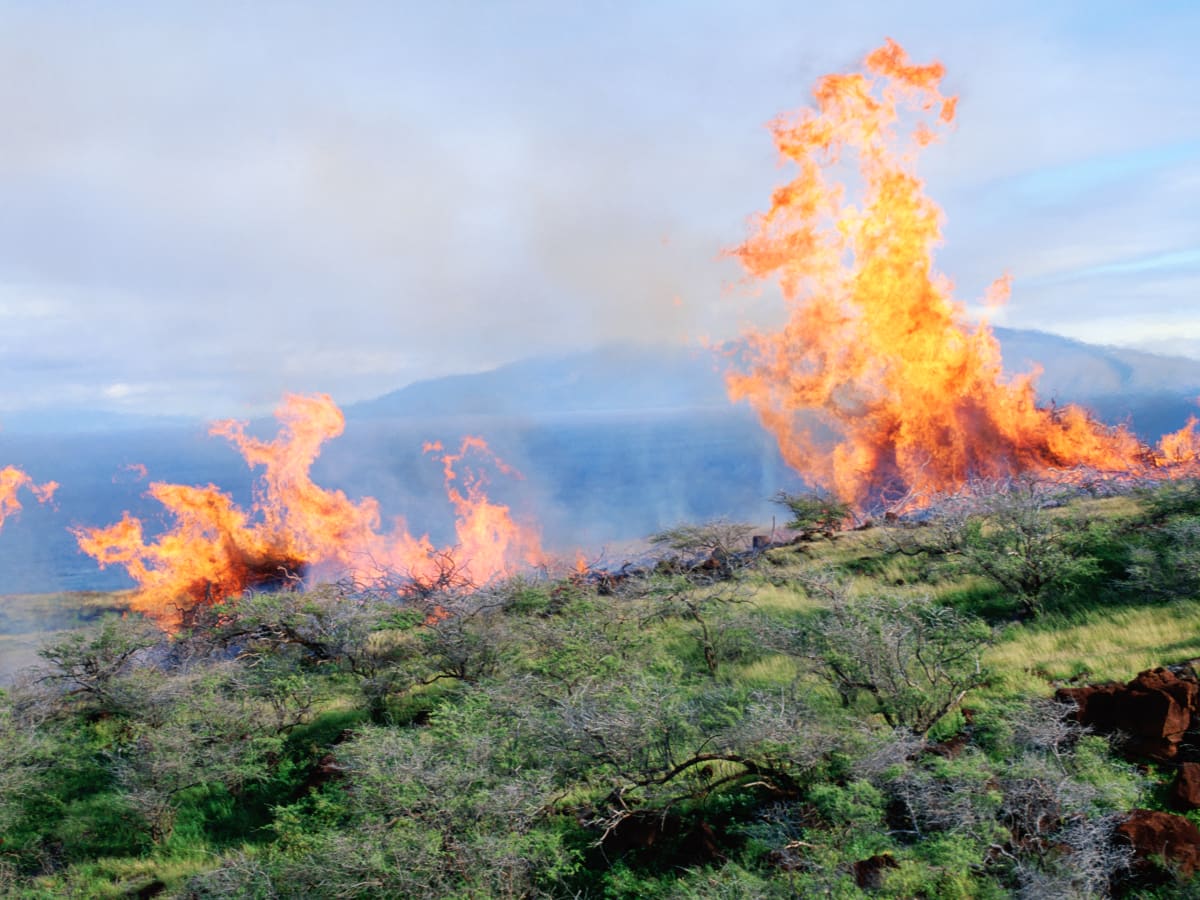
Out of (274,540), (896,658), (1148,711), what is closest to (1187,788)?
(1148,711)

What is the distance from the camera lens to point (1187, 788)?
25.4ft

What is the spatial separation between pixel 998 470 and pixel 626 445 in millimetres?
143456

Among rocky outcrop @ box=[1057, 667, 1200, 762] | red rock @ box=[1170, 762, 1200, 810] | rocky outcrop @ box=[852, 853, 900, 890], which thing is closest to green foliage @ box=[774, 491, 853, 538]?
rocky outcrop @ box=[1057, 667, 1200, 762]

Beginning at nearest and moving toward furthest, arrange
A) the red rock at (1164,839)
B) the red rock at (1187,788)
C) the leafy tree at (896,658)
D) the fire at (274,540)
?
1. the red rock at (1164,839)
2. the red rock at (1187,788)
3. the leafy tree at (896,658)
4. the fire at (274,540)

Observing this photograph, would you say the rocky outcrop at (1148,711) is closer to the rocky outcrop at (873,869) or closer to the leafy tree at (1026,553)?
the rocky outcrop at (873,869)

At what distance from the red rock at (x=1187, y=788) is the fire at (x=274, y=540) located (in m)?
25.9

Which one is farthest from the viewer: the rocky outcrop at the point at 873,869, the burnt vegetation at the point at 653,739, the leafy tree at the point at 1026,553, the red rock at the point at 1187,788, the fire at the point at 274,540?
the fire at the point at 274,540

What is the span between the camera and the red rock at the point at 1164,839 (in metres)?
6.65

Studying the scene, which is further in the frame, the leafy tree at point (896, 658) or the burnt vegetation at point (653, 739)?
the leafy tree at point (896, 658)

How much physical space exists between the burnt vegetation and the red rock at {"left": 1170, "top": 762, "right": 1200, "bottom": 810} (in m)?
0.03

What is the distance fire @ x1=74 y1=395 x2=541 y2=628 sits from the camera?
32062mm

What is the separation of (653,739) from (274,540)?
30438mm

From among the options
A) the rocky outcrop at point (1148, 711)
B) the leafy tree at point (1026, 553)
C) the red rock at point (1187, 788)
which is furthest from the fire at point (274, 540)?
the red rock at point (1187, 788)

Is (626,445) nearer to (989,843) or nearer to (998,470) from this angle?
(998,470)
